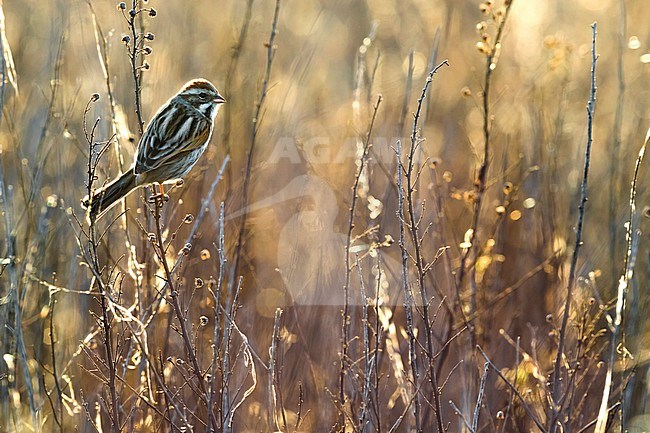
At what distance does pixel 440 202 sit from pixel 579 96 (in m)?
4.42

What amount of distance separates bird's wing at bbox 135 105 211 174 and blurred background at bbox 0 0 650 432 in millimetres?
108

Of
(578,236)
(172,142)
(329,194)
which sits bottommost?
(578,236)

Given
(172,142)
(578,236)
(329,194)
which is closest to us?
(578,236)

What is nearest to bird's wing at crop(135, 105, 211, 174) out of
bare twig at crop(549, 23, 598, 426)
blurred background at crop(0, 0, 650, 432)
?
blurred background at crop(0, 0, 650, 432)

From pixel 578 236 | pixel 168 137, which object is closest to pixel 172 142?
pixel 168 137

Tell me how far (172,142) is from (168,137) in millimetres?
36

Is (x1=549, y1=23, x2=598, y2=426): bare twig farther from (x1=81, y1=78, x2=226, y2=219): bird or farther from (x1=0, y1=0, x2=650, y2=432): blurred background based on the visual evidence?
(x1=81, y1=78, x2=226, y2=219): bird

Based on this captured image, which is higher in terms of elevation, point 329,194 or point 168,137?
point 168,137

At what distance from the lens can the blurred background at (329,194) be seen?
352 centimetres

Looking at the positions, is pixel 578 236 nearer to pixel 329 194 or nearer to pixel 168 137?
pixel 168 137

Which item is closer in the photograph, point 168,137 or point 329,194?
point 168,137

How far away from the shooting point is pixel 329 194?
6.48 metres

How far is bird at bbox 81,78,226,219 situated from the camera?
3.21 m

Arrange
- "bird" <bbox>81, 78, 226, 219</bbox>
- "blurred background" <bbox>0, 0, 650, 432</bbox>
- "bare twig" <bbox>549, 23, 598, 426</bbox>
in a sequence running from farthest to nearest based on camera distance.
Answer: "blurred background" <bbox>0, 0, 650, 432</bbox>, "bird" <bbox>81, 78, 226, 219</bbox>, "bare twig" <bbox>549, 23, 598, 426</bbox>
